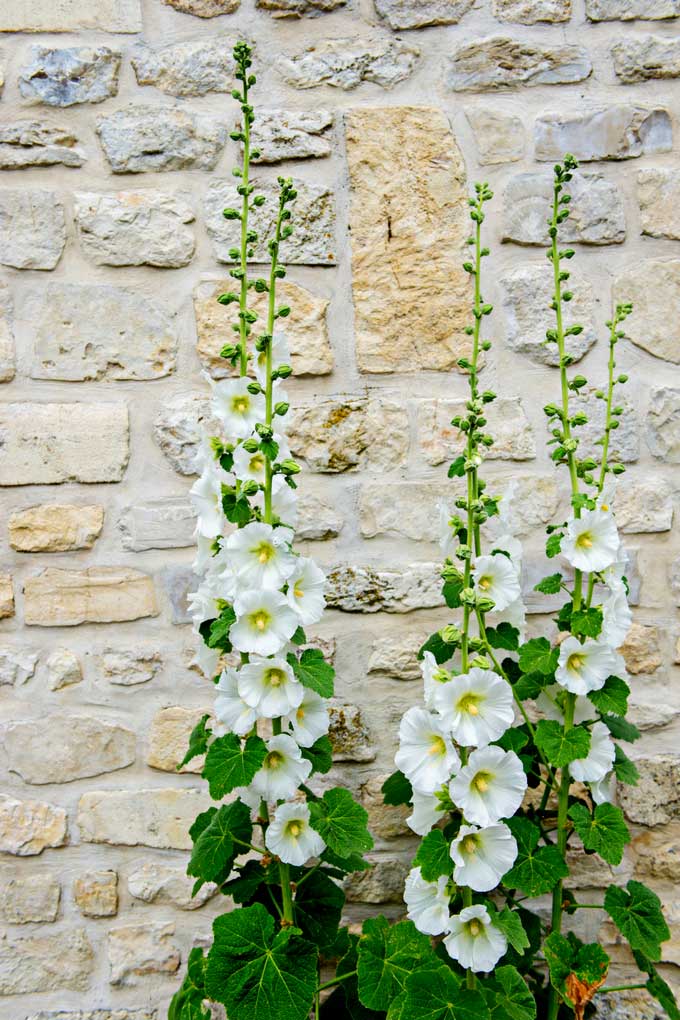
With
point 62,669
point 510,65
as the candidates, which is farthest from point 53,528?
point 510,65

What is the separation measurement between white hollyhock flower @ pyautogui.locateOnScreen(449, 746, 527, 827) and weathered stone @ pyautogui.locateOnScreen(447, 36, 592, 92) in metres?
1.68

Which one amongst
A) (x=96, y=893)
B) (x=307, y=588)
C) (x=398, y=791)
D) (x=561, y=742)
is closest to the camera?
(x=307, y=588)

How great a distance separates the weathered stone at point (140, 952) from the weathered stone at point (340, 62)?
86.6 inches

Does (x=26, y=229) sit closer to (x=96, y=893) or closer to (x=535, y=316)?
(x=535, y=316)

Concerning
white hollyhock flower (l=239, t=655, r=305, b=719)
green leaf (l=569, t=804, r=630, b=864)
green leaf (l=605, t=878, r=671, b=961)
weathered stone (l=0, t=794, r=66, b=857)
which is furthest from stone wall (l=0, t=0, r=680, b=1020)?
white hollyhock flower (l=239, t=655, r=305, b=719)

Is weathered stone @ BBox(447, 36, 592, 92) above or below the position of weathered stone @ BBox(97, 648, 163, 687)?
above

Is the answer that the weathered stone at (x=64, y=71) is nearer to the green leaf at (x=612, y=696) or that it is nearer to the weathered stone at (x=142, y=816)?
the weathered stone at (x=142, y=816)

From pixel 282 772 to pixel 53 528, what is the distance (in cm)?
94

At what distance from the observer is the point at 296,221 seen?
204 cm

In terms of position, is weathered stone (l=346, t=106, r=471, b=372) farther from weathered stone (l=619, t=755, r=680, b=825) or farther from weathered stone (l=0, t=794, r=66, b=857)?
weathered stone (l=0, t=794, r=66, b=857)

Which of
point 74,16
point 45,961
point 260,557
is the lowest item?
point 45,961

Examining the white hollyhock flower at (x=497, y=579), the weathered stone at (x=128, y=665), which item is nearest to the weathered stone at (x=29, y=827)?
the weathered stone at (x=128, y=665)

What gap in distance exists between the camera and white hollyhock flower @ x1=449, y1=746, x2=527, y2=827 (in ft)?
4.61

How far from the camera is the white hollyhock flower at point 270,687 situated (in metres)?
1.41
